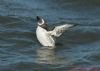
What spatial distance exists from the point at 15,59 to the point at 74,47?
171 cm

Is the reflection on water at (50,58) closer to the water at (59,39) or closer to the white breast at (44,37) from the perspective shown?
the water at (59,39)

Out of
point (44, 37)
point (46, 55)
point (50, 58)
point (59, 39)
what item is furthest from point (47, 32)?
point (59, 39)

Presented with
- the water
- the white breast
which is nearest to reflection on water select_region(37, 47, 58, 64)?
the water

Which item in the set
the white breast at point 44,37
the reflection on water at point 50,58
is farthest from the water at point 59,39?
the white breast at point 44,37

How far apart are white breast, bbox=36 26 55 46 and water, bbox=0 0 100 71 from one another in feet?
0.51

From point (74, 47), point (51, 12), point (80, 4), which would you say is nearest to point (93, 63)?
point (74, 47)

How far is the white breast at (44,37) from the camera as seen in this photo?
13000mm

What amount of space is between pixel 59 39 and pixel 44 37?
4.10ft

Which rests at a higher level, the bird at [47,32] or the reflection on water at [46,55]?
the bird at [47,32]

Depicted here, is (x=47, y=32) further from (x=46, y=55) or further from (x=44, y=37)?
(x=46, y=55)

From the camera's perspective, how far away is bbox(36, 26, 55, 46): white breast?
13.0 m

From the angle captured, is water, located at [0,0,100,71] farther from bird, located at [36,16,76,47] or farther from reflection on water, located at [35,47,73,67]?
bird, located at [36,16,76,47]

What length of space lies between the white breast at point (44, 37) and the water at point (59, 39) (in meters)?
0.16

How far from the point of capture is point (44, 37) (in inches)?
513
